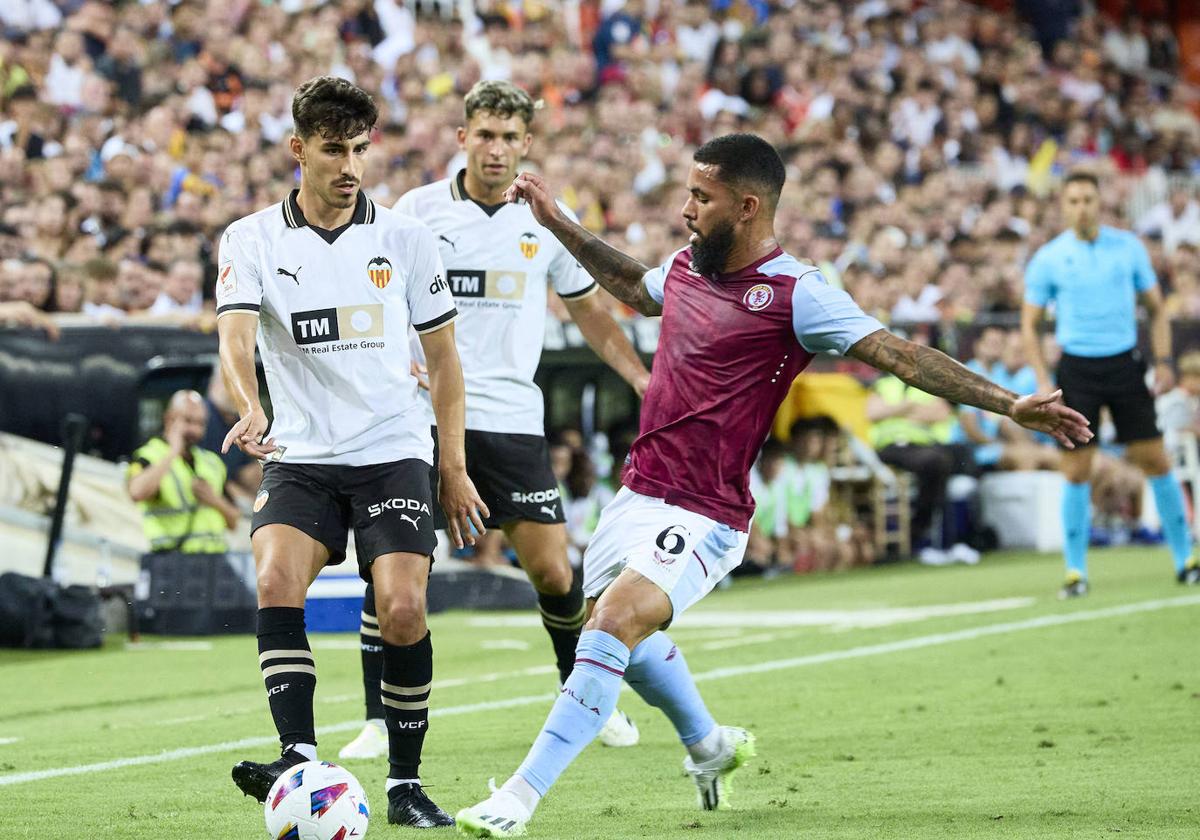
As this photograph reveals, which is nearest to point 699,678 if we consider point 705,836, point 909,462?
point 705,836

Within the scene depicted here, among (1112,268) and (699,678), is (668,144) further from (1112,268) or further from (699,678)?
(699,678)

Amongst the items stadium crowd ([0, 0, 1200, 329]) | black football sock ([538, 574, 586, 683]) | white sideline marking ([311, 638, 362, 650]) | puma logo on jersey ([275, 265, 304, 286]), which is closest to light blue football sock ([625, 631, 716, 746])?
puma logo on jersey ([275, 265, 304, 286])

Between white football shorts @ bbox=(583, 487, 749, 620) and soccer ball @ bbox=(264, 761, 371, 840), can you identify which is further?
white football shorts @ bbox=(583, 487, 749, 620)

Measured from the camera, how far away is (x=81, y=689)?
9.94 metres

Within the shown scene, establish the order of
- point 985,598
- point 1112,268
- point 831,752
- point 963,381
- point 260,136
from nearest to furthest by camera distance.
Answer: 1. point 963,381
2. point 831,752
3. point 1112,268
4. point 985,598
5. point 260,136

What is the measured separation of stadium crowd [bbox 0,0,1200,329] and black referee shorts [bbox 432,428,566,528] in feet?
19.5

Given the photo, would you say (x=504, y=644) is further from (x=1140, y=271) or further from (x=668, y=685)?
(x=668, y=685)

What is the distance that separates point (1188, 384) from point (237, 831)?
48.7 feet

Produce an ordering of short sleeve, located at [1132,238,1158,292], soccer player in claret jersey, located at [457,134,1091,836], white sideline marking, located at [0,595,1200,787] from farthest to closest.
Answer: short sleeve, located at [1132,238,1158,292], white sideline marking, located at [0,595,1200,787], soccer player in claret jersey, located at [457,134,1091,836]

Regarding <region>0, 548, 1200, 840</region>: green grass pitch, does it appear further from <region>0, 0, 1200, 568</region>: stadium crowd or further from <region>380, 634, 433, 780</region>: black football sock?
<region>0, 0, 1200, 568</region>: stadium crowd

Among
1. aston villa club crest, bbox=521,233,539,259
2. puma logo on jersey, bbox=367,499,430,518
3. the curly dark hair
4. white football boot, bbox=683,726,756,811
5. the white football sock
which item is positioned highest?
the curly dark hair

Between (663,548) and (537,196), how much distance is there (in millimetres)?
1373

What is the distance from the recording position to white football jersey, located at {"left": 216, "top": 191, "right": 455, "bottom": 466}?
19.4 ft

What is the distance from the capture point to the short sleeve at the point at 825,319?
18.5 feet
